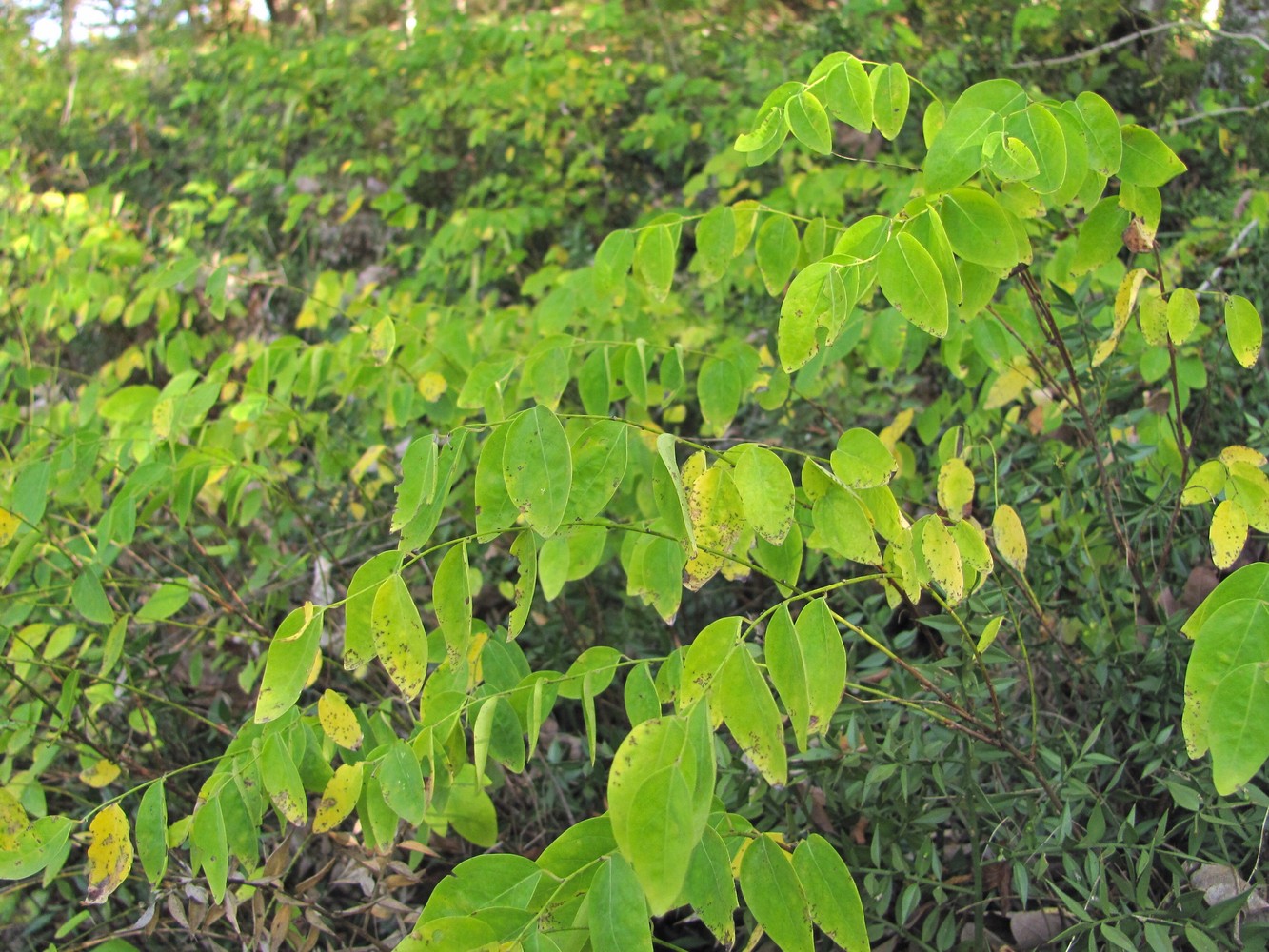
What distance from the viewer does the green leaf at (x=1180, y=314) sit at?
1.28 m

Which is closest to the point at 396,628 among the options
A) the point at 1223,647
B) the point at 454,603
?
the point at 454,603

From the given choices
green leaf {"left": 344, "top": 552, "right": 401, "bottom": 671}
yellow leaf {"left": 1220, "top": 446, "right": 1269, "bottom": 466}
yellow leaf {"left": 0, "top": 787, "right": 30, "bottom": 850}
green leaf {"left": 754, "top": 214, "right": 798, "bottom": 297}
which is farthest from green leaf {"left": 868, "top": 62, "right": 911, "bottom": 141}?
yellow leaf {"left": 0, "top": 787, "right": 30, "bottom": 850}

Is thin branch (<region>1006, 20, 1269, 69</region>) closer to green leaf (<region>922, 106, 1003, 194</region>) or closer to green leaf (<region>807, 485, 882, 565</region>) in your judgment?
green leaf (<region>922, 106, 1003, 194</region>)

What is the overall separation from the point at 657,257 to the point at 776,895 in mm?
927

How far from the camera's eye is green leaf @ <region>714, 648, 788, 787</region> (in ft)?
2.82

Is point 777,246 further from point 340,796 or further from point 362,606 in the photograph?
point 340,796

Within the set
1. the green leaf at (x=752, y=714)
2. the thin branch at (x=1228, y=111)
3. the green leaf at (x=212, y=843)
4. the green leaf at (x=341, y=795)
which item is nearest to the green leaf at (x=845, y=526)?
the green leaf at (x=752, y=714)

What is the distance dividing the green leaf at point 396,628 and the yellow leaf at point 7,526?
1.01 meters

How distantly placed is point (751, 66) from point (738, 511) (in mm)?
3672

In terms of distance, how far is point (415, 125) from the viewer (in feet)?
16.6

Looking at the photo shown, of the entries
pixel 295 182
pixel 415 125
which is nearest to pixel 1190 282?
pixel 415 125

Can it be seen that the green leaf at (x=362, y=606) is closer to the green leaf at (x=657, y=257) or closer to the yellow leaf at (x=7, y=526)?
the green leaf at (x=657, y=257)

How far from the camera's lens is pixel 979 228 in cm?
114

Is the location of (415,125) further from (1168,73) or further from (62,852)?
(62,852)
